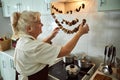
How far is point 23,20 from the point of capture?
1.07 m

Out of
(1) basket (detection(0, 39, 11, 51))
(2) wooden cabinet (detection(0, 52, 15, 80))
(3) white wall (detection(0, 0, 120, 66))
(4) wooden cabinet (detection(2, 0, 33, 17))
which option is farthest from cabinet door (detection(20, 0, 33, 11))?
(2) wooden cabinet (detection(0, 52, 15, 80))

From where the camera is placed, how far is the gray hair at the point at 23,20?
107 centimetres

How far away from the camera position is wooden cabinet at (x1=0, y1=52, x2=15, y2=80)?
2.07 meters

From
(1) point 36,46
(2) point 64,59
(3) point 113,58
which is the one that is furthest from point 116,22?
(1) point 36,46

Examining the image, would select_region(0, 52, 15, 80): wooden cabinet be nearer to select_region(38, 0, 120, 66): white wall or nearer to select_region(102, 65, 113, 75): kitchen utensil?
select_region(38, 0, 120, 66): white wall

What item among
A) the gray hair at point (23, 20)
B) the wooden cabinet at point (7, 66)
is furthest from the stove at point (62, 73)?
the wooden cabinet at point (7, 66)

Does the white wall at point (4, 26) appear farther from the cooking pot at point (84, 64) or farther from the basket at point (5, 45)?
the cooking pot at point (84, 64)

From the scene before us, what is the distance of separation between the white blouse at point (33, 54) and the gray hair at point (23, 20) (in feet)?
0.28

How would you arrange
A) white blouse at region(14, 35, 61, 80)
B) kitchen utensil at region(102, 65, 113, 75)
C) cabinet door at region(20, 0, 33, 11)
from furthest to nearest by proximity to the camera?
1. cabinet door at region(20, 0, 33, 11)
2. kitchen utensil at region(102, 65, 113, 75)
3. white blouse at region(14, 35, 61, 80)

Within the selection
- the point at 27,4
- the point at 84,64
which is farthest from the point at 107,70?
the point at 27,4

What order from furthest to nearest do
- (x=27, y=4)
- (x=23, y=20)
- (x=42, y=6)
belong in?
(x=27, y=4), (x=42, y=6), (x=23, y=20)

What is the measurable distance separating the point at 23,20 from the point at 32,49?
276 millimetres

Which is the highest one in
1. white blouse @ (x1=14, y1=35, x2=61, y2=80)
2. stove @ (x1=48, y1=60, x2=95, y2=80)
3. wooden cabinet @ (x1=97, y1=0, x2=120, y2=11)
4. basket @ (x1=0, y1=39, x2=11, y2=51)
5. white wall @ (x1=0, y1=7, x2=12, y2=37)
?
wooden cabinet @ (x1=97, y1=0, x2=120, y2=11)

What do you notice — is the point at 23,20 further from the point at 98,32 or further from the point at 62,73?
the point at 98,32
